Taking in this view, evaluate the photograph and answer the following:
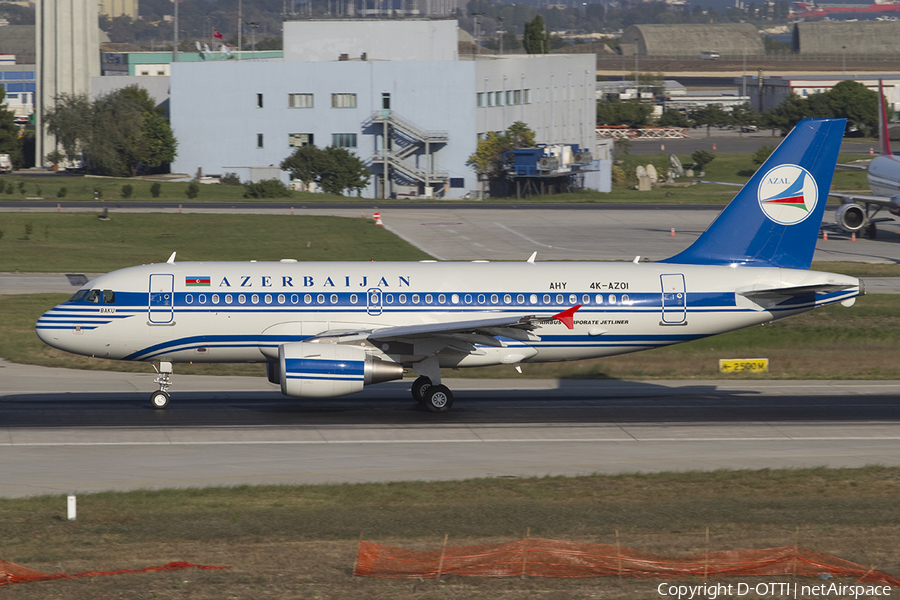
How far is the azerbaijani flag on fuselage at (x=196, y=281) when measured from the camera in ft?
104

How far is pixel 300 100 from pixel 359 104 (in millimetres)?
6617

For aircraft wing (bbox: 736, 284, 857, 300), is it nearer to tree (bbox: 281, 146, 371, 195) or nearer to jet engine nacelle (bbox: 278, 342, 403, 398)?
jet engine nacelle (bbox: 278, 342, 403, 398)

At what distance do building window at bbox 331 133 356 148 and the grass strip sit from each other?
97.2 m

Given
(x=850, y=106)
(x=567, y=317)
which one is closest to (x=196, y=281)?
(x=567, y=317)

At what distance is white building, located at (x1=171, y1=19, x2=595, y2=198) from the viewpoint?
117m

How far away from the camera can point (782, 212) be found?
3462cm

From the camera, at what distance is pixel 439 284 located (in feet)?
106

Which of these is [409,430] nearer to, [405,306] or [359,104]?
[405,306]

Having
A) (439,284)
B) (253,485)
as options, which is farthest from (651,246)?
(253,485)

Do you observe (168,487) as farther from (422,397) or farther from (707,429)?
(707,429)

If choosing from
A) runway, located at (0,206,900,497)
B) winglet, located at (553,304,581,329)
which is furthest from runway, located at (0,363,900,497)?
winglet, located at (553,304,581,329)

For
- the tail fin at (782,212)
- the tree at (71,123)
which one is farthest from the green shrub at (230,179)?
the tail fin at (782,212)

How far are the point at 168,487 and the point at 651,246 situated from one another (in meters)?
50.7

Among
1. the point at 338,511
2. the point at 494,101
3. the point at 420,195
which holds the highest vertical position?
the point at 494,101
